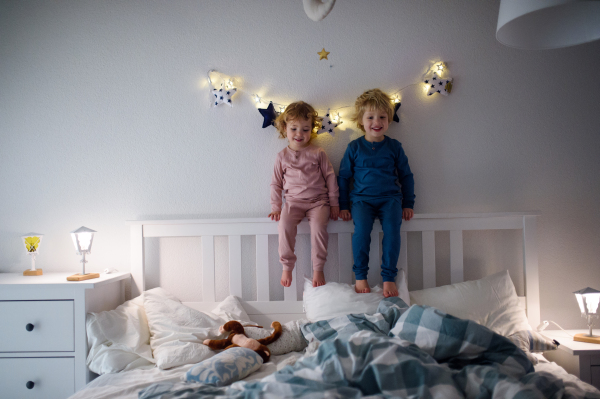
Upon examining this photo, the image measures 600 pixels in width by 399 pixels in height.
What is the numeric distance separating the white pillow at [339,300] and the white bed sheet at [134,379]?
222mm

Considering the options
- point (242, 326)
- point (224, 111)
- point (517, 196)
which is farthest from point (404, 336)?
point (224, 111)

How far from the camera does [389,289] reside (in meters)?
1.72

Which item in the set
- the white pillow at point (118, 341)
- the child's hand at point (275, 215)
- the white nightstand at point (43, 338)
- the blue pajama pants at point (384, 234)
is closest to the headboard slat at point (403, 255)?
the blue pajama pants at point (384, 234)

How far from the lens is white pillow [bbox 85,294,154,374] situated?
149 centimetres

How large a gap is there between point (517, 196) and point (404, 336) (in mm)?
1192

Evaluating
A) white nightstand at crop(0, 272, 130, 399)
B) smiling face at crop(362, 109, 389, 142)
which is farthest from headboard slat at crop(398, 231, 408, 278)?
white nightstand at crop(0, 272, 130, 399)

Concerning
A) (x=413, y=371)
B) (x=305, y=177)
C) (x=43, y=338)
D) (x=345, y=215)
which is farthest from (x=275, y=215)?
(x=43, y=338)

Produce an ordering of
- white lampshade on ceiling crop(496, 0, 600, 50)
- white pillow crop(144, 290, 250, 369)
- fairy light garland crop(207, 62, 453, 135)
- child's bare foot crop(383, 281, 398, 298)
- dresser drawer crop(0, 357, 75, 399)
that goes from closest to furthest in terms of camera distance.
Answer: white lampshade on ceiling crop(496, 0, 600, 50) < white pillow crop(144, 290, 250, 369) < dresser drawer crop(0, 357, 75, 399) < child's bare foot crop(383, 281, 398, 298) < fairy light garland crop(207, 62, 453, 135)

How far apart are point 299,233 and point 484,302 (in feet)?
2.97

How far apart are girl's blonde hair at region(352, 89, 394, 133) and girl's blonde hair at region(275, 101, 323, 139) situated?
196mm

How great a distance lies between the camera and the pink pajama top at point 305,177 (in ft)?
6.07

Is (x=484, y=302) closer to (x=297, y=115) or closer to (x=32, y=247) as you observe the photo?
(x=297, y=115)

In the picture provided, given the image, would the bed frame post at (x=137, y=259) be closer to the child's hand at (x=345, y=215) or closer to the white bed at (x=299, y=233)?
the white bed at (x=299, y=233)

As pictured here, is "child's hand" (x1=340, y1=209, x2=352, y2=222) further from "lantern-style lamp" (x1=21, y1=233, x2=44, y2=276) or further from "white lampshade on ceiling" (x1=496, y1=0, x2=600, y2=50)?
"lantern-style lamp" (x1=21, y1=233, x2=44, y2=276)
